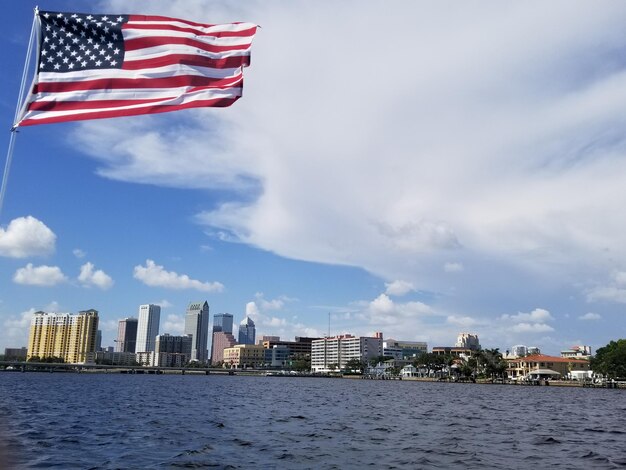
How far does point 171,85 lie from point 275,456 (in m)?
22.1

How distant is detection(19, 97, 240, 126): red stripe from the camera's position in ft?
41.8

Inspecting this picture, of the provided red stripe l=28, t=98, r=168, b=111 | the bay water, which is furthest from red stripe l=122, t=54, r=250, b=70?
the bay water

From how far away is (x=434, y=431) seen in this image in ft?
140

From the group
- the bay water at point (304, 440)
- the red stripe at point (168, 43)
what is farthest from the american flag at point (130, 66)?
the bay water at point (304, 440)

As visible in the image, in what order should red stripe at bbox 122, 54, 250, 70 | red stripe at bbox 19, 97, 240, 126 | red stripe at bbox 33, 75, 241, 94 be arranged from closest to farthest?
red stripe at bbox 19, 97, 240, 126, red stripe at bbox 33, 75, 241, 94, red stripe at bbox 122, 54, 250, 70

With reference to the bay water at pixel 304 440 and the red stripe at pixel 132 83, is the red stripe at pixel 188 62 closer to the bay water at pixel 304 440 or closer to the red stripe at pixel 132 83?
the red stripe at pixel 132 83

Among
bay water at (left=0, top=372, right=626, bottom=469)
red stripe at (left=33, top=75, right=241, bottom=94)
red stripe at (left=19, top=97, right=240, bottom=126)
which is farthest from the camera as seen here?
bay water at (left=0, top=372, right=626, bottom=469)

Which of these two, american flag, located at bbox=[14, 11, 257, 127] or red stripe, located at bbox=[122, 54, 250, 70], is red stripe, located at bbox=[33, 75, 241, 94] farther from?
red stripe, located at bbox=[122, 54, 250, 70]

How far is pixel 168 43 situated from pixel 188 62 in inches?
27.3

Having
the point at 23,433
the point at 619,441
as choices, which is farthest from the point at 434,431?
the point at 23,433

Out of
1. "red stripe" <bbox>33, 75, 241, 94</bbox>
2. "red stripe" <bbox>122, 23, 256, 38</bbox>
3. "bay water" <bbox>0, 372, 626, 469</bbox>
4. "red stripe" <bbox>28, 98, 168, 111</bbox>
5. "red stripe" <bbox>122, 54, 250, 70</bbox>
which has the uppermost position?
"red stripe" <bbox>122, 23, 256, 38</bbox>

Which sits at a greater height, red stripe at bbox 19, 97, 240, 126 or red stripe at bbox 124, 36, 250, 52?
red stripe at bbox 124, 36, 250, 52

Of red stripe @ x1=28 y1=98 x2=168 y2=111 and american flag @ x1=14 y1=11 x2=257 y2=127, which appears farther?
american flag @ x1=14 y1=11 x2=257 y2=127

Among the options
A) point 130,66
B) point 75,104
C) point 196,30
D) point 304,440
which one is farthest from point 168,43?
point 304,440
